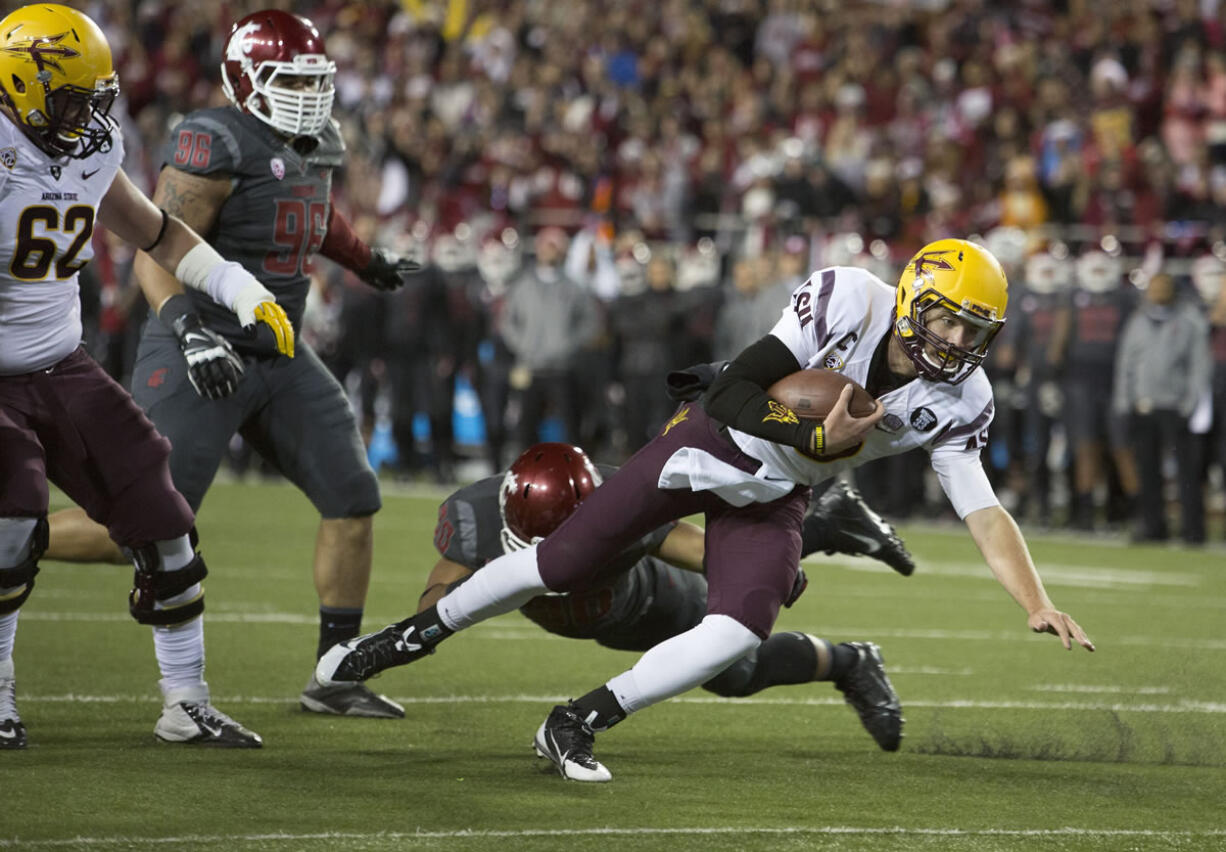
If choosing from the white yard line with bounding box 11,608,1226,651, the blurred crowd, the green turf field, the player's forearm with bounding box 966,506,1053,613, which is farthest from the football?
the blurred crowd

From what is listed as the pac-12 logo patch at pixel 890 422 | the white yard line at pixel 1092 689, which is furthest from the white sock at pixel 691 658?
the white yard line at pixel 1092 689

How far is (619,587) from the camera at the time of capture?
474 centimetres

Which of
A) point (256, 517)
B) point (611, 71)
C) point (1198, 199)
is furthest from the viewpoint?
point (611, 71)

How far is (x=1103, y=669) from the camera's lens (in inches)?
255

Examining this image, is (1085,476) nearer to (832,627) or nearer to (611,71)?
(832,627)

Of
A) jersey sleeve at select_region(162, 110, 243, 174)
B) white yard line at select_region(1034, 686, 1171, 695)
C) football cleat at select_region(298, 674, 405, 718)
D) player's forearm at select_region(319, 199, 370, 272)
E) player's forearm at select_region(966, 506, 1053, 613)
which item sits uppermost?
jersey sleeve at select_region(162, 110, 243, 174)

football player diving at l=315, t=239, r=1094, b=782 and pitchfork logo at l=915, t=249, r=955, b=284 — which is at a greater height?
pitchfork logo at l=915, t=249, r=955, b=284

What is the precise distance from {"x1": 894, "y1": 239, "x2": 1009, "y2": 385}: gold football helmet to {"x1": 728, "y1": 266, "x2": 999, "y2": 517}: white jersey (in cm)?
8

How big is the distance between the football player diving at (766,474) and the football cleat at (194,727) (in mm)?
527

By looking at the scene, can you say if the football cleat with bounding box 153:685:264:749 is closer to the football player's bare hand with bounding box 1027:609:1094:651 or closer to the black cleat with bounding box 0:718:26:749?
the black cleat with bounding box 0:718:26:749

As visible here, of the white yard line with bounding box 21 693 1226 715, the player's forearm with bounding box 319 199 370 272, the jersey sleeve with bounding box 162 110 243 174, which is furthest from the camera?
the player's forearm with bounding box 319 199 370 272

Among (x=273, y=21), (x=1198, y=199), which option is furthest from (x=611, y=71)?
(x=273, y=21)

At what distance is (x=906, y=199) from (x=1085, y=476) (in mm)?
3228

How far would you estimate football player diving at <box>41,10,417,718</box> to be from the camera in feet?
16.6
